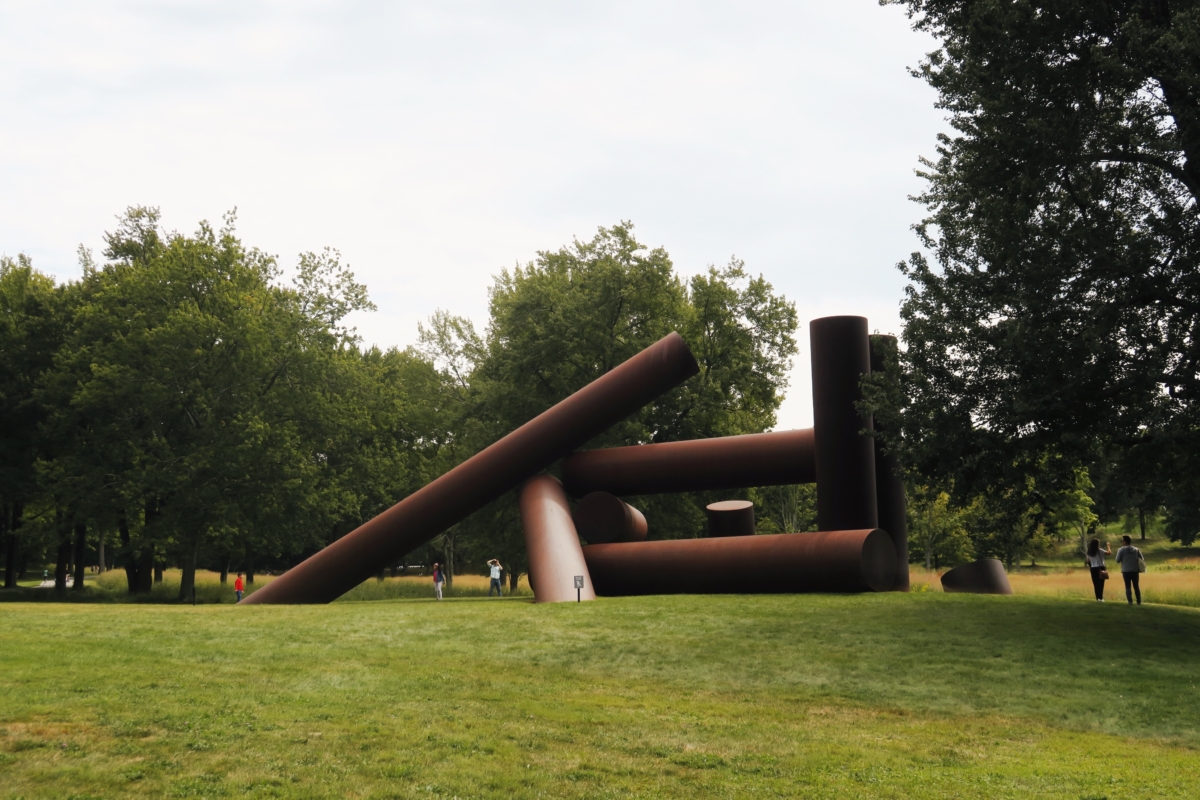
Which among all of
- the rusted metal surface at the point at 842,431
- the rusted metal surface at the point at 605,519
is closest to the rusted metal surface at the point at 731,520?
the rusted metal surface at the point at 605,519

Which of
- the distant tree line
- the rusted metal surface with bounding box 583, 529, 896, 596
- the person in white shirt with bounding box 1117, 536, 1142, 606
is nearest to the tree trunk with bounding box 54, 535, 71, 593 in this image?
the distant tree line

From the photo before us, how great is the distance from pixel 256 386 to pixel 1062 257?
77.7ft

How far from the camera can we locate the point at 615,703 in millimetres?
8758

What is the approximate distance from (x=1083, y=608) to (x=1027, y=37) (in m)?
8.34

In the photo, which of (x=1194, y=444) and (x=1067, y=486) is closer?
(x=1194, y=444)

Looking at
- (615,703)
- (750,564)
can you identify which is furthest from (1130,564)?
(615,703)

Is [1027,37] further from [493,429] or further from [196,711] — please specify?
[493,429]

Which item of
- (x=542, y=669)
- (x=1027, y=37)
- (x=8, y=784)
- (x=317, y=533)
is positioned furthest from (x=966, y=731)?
(x=317, y=533)

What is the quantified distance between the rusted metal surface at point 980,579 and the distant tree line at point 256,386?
38.4 feet

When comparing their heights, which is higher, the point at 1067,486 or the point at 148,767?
the point at 1067,486

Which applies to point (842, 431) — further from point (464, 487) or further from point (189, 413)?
point (189, 413)

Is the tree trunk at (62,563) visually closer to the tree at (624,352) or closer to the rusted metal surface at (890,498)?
the tree at (624,352)

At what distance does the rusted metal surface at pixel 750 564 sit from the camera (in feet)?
53.2

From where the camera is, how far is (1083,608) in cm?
1452
